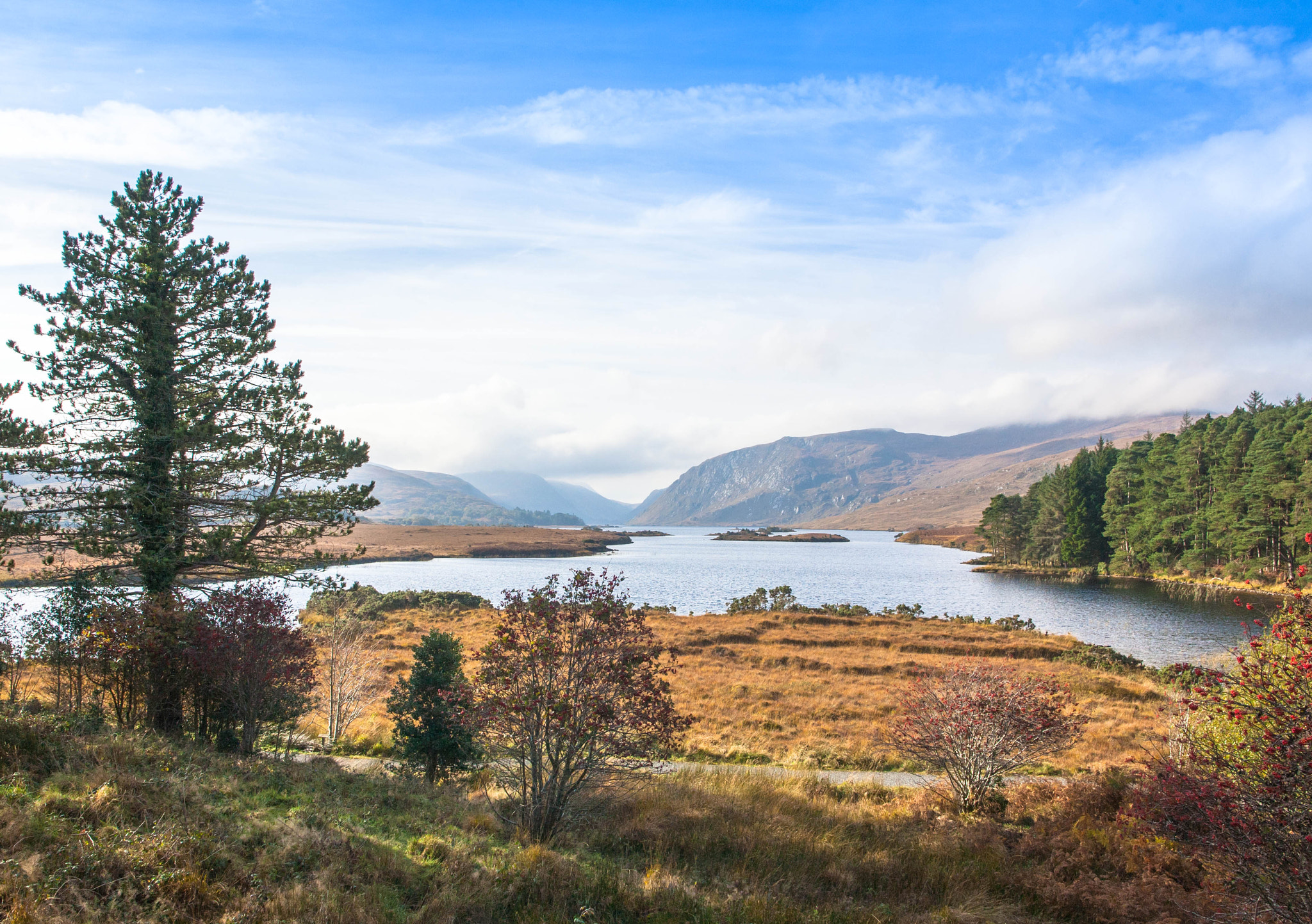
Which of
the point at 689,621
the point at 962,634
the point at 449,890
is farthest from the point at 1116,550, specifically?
the point at 449,890

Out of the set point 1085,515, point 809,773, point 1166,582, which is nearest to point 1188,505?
point 1166,582

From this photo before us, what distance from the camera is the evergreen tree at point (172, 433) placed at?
16.3 m

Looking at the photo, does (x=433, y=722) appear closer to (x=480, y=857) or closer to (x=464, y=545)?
(x=480, y=857)

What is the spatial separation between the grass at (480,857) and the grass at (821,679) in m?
2.32

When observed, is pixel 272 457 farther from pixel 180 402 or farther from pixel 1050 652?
pixel 1050 652

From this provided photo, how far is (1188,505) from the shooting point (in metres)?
74.1

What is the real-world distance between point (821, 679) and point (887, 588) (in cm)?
4958

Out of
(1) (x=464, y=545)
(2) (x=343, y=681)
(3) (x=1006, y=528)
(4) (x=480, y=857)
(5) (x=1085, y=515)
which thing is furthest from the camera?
(1) (x=464, y=545)

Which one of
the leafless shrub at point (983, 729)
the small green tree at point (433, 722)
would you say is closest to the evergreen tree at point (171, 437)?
the small green tree at point (433, 722)

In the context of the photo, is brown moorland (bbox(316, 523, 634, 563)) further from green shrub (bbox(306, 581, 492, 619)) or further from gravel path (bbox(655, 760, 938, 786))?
gravel path (bbox(655, 760, 938, 786))

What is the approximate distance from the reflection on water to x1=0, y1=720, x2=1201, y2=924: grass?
35.2 ft

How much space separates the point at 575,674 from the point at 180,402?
15.3 meters

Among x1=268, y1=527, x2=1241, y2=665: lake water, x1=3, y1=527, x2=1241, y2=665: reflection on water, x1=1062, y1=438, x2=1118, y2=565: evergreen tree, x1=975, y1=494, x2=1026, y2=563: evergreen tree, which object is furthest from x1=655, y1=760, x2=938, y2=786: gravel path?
x1=975, y1=494, x2=1026, y2=563: evergreen tree

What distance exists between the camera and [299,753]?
15758mm
